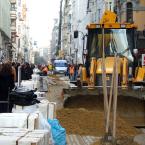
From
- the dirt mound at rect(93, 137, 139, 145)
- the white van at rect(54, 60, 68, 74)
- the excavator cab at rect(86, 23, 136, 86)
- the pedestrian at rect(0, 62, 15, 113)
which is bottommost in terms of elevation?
the white van at rect(54, 60, 68, 74)

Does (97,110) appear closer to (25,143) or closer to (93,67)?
(93,67)

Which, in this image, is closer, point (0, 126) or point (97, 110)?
point (0, 126)

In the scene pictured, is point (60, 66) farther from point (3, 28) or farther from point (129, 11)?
point (129, 11)

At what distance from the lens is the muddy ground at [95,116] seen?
13.9 meters

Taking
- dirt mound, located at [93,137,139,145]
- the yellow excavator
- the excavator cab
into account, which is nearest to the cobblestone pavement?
Answer: the yellow excavator

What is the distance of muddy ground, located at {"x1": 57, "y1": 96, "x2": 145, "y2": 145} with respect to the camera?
13.9 meters

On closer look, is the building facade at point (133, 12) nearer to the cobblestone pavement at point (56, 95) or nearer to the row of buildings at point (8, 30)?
the row of buildings at point (8, 30)

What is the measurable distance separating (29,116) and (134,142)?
495 centimetres

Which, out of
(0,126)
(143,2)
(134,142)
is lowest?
(134,142)

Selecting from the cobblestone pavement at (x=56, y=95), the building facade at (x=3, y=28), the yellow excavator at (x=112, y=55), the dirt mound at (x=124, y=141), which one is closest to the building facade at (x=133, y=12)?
the building facade at (x=3, y=28)

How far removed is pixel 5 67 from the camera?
46.3 ft

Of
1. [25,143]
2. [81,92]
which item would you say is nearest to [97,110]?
[81,92]

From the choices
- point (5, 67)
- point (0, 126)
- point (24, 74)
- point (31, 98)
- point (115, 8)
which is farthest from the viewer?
point (115, 8)

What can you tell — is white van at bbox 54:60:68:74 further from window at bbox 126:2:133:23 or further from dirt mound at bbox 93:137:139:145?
dirt mound at bbox 93:137:139:145
